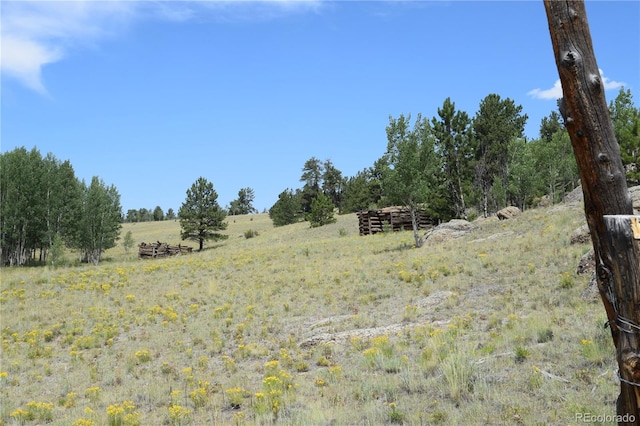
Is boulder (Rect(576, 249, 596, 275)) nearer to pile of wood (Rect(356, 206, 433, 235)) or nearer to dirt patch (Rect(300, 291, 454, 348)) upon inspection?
dirt patch (Rect(300, 291, 454, 348))

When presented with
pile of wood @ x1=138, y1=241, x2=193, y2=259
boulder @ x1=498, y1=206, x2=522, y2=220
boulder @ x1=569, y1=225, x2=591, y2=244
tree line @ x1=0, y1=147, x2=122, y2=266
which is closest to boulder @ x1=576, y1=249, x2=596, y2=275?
boulder @ x1=569, y1=225, x2=591, y2=244

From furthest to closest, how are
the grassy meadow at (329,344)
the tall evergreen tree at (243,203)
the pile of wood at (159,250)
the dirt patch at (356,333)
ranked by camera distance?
the tall evergreen tree at (243,203), the pile of wood at (159,250), the dirt patch at (356,333), the grassy meadow at (329,344)

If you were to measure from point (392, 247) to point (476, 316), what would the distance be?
16.4 metres

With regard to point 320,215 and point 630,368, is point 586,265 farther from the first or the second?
point 320,215

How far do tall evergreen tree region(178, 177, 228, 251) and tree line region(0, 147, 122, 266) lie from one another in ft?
25.4

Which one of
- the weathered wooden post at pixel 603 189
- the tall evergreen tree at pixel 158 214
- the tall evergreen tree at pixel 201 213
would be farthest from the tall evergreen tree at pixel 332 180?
the weathered wooden post at pixel 603 189

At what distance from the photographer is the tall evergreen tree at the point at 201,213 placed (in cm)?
5453

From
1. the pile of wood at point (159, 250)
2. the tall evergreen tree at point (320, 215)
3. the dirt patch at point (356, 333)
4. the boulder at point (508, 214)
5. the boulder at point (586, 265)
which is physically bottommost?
the dirt patch at point (356, 333)

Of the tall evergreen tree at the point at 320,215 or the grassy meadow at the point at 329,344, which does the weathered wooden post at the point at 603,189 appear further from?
the tall evergreen tree at the point at 320,215

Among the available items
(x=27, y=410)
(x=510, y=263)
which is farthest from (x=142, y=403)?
(x=510, y=263)

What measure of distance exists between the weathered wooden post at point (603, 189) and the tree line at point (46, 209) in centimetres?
4655

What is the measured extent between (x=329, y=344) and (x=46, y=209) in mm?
43767

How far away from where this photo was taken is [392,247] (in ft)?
90.3

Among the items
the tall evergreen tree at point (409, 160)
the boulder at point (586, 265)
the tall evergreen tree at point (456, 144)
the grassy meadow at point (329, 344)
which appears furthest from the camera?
the tall evergreen tree at point (456, 144)
